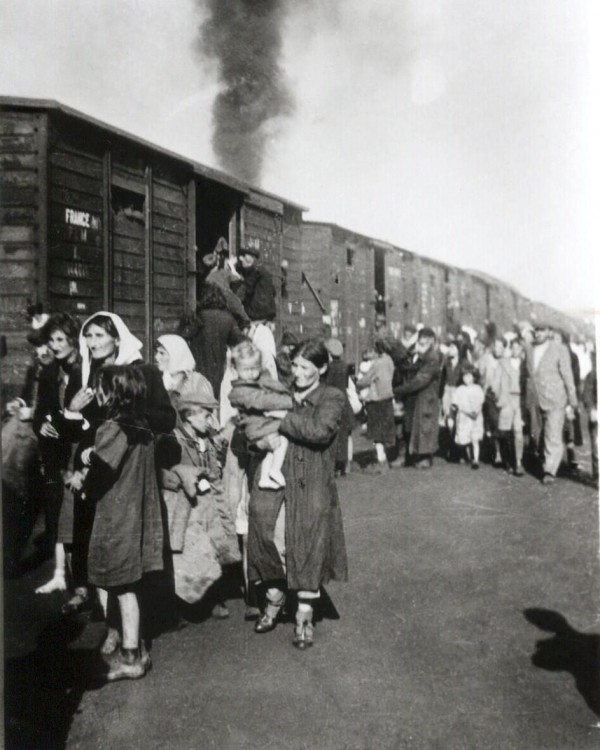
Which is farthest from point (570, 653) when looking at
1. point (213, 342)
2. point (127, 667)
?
point (213, 342)

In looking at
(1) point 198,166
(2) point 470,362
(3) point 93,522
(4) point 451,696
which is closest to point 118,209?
(1) point 198,166

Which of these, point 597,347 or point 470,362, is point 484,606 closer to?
point 597,347

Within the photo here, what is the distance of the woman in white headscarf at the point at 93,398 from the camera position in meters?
3.30

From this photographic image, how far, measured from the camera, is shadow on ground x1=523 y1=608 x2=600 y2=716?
10.2 ft

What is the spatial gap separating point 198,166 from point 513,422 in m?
4.30

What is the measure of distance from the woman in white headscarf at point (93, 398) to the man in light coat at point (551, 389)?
4198 millimetres

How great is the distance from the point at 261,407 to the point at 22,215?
2.78 m

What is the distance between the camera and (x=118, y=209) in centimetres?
622

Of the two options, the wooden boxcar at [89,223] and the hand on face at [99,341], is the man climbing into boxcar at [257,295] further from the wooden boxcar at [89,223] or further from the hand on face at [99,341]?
the hand on face at [99,341]

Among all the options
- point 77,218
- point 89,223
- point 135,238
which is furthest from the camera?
point 135,238

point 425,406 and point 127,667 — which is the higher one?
point 425,406

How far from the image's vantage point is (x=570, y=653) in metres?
3.42

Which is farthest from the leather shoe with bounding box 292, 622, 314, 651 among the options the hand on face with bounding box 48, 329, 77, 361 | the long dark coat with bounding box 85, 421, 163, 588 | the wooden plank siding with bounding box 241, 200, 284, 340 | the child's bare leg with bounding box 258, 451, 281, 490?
the wooden plank siding with bounding box 241, 200, 284, 340

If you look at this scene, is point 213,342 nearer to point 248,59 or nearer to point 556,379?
point 248,59
